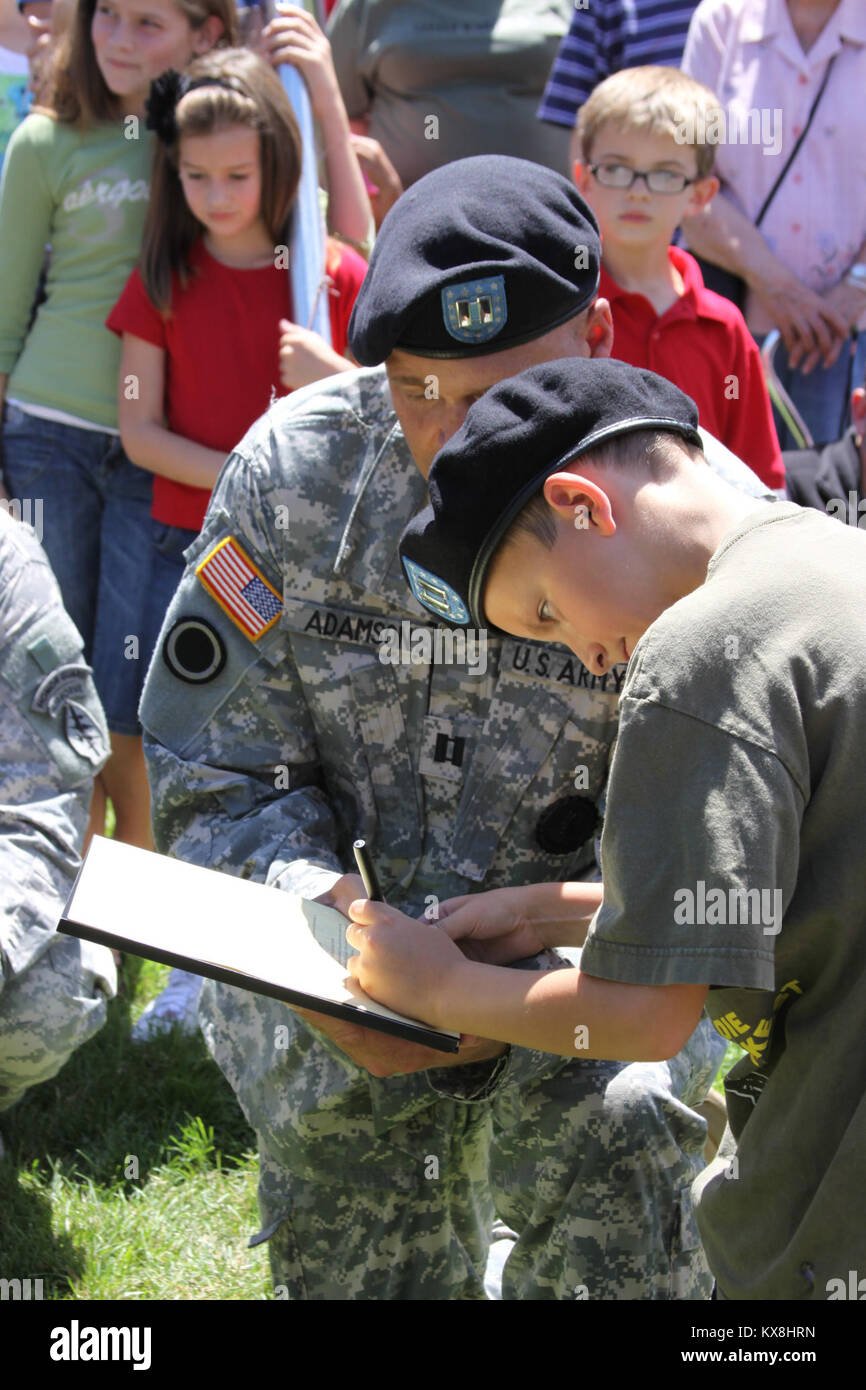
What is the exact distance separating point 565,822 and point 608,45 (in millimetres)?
2681

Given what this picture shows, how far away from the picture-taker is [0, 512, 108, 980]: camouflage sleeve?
3068 mm

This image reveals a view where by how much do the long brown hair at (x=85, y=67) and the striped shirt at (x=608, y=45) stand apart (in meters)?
0.92

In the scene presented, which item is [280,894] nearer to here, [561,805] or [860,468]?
[561,805]

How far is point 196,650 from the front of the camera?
2809 mm

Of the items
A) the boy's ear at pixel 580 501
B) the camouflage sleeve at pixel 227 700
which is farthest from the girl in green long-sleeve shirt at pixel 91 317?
the boy's ear at pixel 580 501

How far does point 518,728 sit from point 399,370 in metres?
0.67

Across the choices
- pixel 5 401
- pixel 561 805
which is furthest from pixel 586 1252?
pixel 5 401

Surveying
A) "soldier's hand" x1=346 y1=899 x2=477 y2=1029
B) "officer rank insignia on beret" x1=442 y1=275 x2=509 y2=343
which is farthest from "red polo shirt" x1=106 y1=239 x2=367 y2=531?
"soldier's hand" x1=346 y1=899 x2=477 y2=1029

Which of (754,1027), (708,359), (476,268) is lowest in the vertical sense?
(754,1027)

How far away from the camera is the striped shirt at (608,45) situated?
432 centimetres

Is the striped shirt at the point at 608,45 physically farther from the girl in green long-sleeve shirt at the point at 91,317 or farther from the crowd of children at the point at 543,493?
the girl in green long-sleeve shirt at the point at 91,317

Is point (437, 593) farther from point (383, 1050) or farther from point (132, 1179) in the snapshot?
point (132, 1179)

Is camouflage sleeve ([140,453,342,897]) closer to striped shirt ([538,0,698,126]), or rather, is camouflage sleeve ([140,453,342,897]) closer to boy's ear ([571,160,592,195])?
boy's ear ([571,160,592,195])

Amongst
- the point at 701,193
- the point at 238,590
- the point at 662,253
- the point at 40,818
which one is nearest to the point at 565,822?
the point at 238,590
